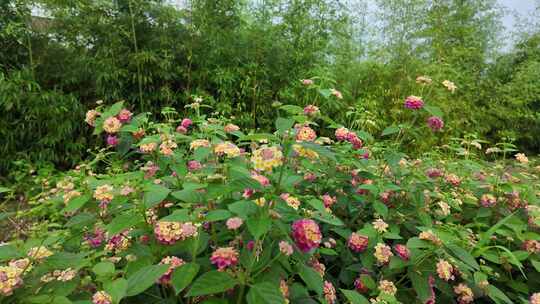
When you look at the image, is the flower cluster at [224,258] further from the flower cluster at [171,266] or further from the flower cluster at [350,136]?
the flower cluster at [350,136]

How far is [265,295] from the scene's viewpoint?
2.02 ft

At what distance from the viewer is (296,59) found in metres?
3.54

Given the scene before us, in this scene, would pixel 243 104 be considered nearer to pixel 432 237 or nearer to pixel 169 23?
pixel 169 23

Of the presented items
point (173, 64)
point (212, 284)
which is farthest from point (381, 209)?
point (173, 64)

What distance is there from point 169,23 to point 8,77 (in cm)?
147

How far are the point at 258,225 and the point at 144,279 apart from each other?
22 cm

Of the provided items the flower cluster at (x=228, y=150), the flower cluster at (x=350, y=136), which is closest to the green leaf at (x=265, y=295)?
the flower cluster at (x=228, y=150)

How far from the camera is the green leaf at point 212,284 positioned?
612mm

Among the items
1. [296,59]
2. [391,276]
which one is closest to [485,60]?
[296,59]

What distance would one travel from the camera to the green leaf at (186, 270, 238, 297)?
61 cm

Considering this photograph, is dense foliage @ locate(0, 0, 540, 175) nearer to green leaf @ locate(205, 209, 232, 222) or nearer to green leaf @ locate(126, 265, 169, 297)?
green leaf @ locate(205, 209, 232, 222)

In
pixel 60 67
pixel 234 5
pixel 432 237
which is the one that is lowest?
pixel 432 237

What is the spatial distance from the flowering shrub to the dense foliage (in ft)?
4.74

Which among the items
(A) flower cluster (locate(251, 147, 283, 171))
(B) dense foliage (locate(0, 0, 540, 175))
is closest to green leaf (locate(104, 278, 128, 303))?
(A) flower cluster (locate(251, 147, 283, 171))
